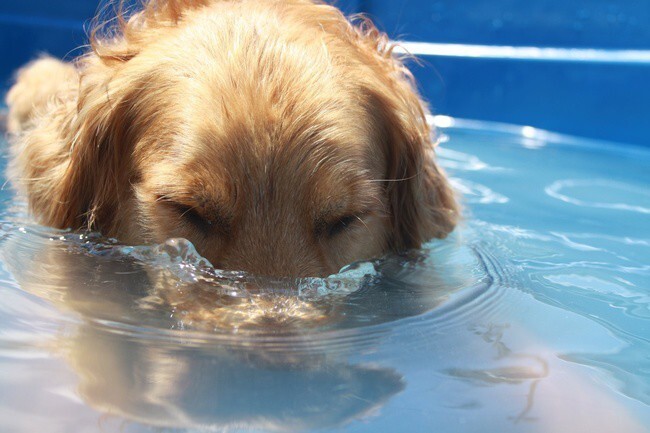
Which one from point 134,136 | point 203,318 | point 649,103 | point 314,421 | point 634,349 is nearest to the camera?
point 314,421

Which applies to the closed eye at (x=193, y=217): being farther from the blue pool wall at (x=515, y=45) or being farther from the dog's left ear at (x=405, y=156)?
the blue pool wall at (x=515, y=45)

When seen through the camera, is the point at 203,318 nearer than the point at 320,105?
Yes

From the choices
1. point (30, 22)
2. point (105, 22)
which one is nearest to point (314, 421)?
point (105, 22)

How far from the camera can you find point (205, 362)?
7.63 ft

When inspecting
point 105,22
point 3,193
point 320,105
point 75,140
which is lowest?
point 3,193

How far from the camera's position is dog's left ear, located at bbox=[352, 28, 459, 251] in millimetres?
3689

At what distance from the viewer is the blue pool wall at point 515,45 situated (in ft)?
24.3

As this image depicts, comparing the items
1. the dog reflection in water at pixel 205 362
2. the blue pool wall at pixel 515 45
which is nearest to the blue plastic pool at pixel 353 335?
the dog reflection in water at pixel 205 362

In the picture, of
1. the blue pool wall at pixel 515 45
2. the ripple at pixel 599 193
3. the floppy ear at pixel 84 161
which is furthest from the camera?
the blue pool wall at pixel 515 45

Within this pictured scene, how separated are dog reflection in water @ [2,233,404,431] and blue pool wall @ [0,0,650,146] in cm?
465

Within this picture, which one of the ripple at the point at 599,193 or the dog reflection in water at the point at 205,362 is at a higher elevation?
the ripple at the point at 599,193

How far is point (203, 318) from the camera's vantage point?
263 cm

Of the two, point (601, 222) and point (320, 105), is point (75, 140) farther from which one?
point (601, 222)

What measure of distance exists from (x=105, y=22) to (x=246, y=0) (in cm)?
81
